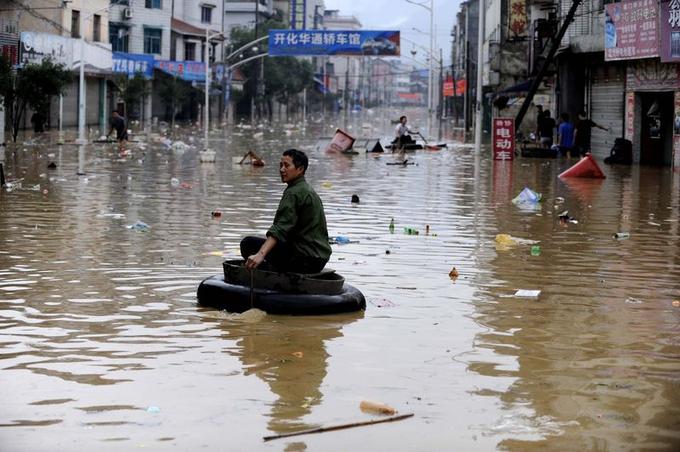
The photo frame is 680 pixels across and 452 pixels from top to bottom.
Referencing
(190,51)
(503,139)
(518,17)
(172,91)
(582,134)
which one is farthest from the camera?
(190,51)

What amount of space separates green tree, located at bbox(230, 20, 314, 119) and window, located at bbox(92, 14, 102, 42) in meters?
37.4

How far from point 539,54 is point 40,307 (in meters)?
38.1

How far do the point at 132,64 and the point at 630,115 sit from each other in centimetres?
4732

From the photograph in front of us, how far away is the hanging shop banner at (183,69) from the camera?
88625 mm

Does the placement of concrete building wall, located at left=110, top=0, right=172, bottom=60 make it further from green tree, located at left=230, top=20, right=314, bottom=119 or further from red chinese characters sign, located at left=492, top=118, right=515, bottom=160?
red chinese characters sign, located at left=492, top=118, right=515, bottom=160

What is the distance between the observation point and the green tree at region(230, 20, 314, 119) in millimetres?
115062

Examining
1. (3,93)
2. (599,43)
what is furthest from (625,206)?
(3,93)

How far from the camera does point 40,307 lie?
34.6ft

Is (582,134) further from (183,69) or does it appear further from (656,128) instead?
(183,69)

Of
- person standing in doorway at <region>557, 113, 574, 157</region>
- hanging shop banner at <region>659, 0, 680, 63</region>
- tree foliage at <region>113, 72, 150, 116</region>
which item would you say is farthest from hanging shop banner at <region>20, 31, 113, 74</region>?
hanging shop banner at <region>659, 0, 680, 63</region>

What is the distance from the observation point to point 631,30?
35.8 m

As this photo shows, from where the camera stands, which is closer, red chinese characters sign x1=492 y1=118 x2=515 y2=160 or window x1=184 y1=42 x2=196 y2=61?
red chinese characters sign x1=492 y1=118 x2=515 y2=160

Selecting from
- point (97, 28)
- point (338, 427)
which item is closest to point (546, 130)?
point (97, 28)

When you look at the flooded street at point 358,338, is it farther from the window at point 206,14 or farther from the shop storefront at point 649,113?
the window at point 206,14
